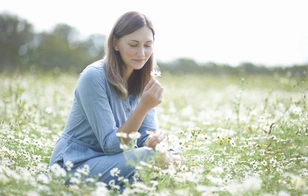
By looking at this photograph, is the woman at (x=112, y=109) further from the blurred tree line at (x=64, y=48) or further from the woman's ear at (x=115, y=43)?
the blurred tree line at (x=64, y=48)

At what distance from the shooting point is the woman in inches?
111

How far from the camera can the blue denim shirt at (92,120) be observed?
9.46 feet

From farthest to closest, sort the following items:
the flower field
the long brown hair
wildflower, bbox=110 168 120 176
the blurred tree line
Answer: the blurred tree line < the long brown hair < wildflower, bbox=110 168 120 176 < the flower field

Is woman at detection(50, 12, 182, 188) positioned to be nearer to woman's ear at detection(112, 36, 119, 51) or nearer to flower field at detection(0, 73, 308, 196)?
woman's ear at detection(112, 36, 119, 51)

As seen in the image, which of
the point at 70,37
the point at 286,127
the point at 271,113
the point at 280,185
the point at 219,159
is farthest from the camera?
the point at 70,37

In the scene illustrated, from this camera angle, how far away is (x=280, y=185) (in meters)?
2.71

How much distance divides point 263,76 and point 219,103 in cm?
456

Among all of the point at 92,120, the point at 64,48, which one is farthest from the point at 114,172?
the point at 64,48

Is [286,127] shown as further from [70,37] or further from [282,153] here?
[70,37]

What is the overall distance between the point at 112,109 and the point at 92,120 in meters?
0.24

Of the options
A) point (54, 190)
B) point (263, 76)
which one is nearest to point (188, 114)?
point (54, 190)

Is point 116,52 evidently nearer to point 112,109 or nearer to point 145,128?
point 112,109

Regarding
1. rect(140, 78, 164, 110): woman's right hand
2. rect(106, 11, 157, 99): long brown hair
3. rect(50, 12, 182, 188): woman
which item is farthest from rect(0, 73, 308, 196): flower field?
rect(106, 11, 157, 99): long brown hair

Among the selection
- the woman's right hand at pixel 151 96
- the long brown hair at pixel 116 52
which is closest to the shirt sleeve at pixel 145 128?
the long brown hair at pixel 116 52
